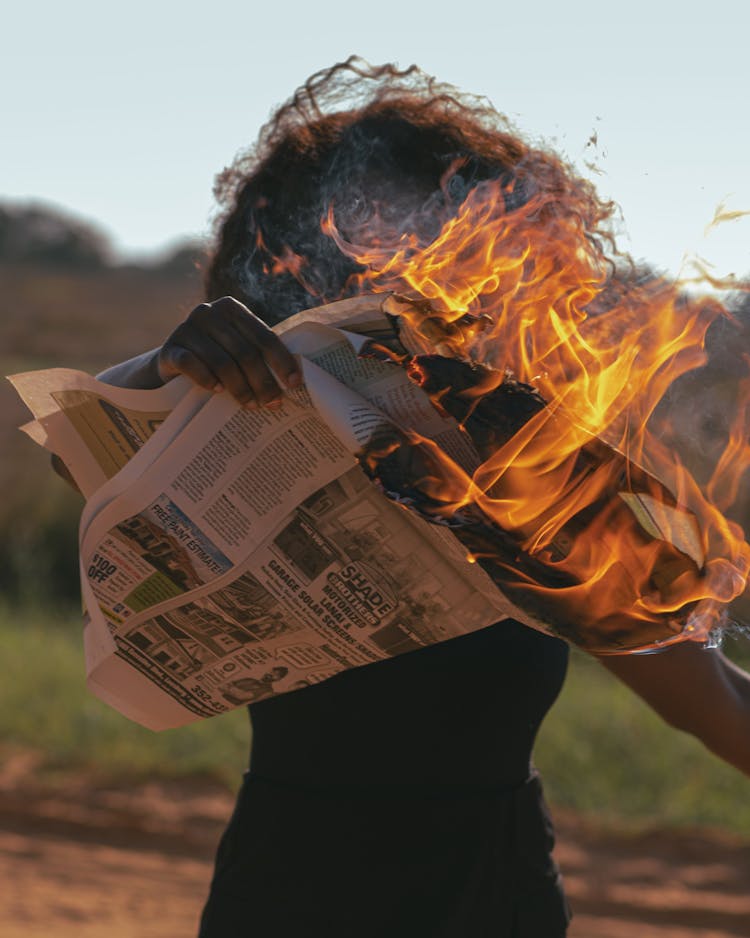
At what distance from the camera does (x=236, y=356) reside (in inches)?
50.8

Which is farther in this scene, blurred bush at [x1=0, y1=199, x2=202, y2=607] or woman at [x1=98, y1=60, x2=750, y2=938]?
blurred bush at [x1=0, y1=199, x2=202, y2=607]

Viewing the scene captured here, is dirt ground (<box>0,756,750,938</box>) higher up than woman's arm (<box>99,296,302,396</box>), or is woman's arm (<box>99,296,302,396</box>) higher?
woman's arm (<box>99,296,302,396</box>)

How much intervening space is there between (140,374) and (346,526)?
13.2 inches

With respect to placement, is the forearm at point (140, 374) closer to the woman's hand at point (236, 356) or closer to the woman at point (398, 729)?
the woman's hand at point (236, 356)

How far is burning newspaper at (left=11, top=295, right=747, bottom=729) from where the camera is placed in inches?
49.9

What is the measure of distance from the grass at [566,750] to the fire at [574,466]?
440 centimetres

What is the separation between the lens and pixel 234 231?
1758 mm

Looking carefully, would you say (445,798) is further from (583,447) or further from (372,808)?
(583,447)

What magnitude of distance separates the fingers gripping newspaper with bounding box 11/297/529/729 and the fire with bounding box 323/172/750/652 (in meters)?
0.04

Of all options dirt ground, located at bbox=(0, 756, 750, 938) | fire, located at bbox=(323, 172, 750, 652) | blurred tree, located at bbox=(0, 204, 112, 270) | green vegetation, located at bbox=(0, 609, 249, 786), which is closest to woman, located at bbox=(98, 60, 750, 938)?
fire, located at bbox=(323, 172, 750, 652)

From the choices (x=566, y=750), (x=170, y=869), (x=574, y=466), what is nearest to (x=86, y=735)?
(x=170, y=869)

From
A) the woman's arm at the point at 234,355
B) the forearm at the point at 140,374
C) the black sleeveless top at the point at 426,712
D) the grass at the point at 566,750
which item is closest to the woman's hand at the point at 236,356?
the woman's arm at the point at 234,355

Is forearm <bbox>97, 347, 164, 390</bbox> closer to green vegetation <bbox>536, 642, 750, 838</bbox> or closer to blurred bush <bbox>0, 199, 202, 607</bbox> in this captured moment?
blurred bush <bbox>0, 199, 202, 607</bbox>

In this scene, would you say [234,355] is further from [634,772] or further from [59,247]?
[59,247]
